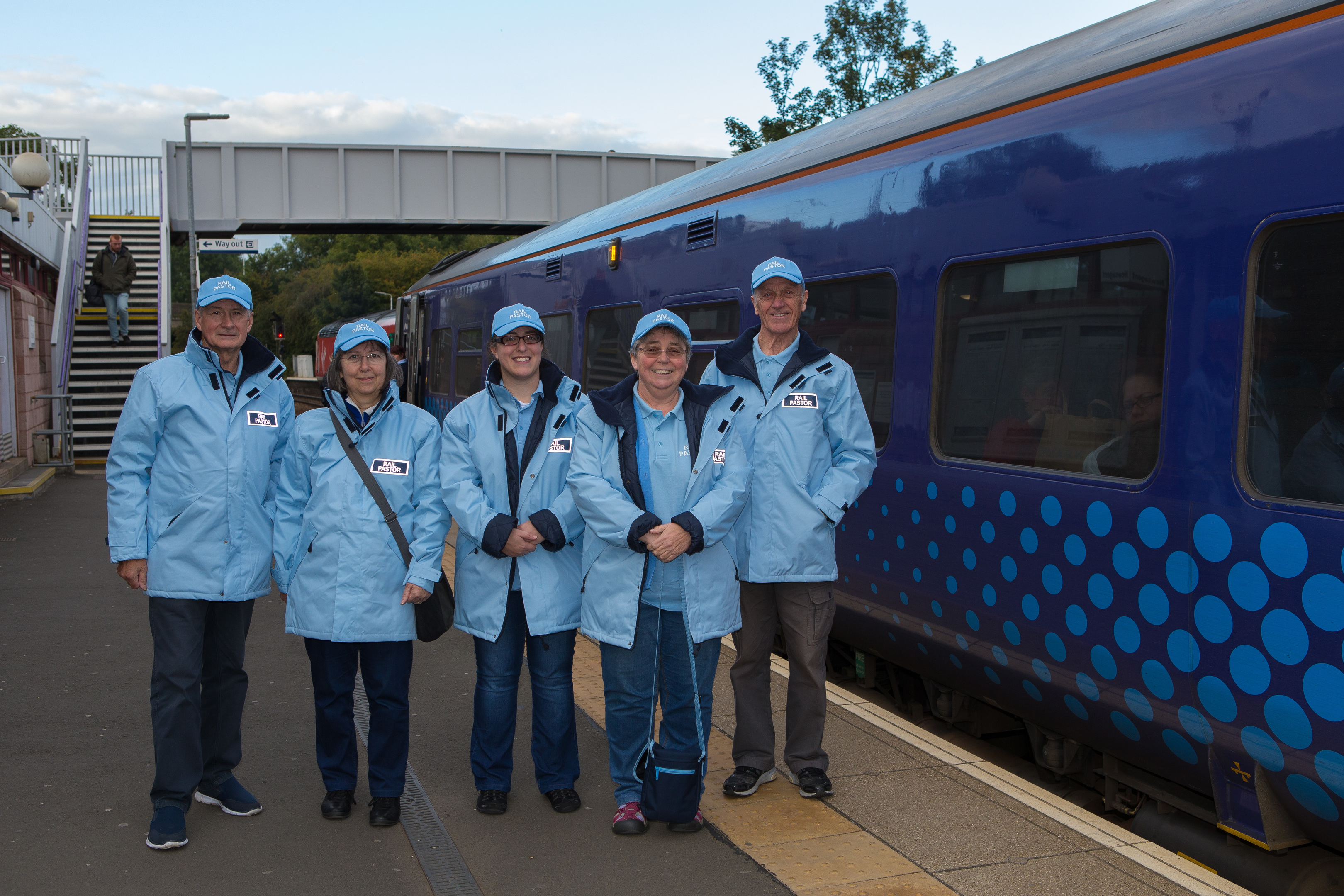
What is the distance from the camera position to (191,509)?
3762 millimetres

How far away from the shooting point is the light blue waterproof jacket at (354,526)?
12.6 ft

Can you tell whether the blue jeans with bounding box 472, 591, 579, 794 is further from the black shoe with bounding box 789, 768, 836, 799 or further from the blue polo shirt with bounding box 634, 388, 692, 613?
the black shoe with bounding box 789, 768, 836, 799

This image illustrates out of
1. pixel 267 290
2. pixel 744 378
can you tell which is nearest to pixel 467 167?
pixel 744 378

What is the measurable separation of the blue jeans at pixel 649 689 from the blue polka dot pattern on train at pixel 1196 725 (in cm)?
147

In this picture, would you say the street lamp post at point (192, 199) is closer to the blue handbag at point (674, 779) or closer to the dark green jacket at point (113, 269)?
the dark green jacket at point (113, 269)

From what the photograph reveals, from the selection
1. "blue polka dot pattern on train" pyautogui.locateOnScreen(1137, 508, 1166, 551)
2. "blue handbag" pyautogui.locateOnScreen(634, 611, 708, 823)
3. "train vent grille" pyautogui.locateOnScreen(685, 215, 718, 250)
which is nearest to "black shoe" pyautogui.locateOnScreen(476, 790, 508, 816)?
"blue handbag" pyautogui.locateOnScreen(634, 611, 708, 823)

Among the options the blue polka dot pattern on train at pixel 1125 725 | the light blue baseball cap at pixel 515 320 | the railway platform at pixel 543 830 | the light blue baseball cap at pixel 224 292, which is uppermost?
the light blue baseball cap at pixel 224 292

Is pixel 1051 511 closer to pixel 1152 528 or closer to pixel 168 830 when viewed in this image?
pixel 1152 528

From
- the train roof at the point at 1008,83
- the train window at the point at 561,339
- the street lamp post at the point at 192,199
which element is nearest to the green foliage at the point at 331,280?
the street lamp post at the point at 192,199

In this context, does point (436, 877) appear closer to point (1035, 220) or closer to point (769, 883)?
point (769, 883)

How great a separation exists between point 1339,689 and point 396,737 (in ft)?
9.48

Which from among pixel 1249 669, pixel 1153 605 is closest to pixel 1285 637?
pixel 1249 669

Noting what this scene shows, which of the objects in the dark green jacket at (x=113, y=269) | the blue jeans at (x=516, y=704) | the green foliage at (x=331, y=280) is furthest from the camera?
the green foliage at (x=331, y=280)

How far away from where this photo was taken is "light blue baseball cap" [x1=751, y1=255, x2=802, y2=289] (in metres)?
4.08
